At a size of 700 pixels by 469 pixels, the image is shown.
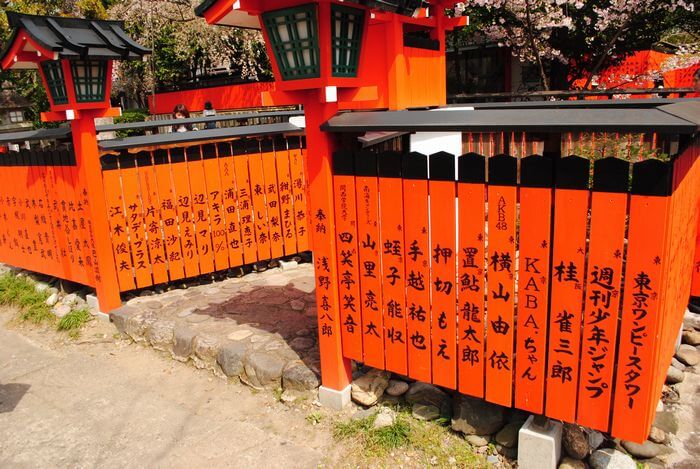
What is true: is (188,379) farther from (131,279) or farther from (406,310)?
(406,310)

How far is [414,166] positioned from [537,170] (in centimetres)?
89

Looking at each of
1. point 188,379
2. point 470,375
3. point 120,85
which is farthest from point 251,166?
point 120,85

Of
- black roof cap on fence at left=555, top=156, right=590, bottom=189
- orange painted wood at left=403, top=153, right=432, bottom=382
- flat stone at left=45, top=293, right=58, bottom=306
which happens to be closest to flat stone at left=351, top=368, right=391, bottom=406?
orange painted wood at left=403, top=153, right=432, bottom=382

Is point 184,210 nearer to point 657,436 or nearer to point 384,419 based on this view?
point 384,419

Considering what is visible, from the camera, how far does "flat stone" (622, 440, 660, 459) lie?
4.02 meters

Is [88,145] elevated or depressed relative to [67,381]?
elevated

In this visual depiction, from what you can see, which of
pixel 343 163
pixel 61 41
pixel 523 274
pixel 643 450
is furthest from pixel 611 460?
pixel 61 41

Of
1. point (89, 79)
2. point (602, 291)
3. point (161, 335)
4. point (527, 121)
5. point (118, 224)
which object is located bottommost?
point (161, 335)

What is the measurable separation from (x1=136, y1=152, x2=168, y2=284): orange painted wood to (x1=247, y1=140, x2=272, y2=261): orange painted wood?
130 cm

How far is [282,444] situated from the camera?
4590 millimetres

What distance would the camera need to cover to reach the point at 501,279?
381cm

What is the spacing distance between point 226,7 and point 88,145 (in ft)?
12.1

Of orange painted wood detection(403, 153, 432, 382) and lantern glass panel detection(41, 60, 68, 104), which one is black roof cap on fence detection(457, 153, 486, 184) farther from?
lantern glass panel detection(41, 60, 68, 104)

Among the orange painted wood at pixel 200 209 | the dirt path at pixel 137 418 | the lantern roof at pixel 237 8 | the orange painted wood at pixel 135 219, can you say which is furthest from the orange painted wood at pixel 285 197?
the lantern roof at pixel 237 8
